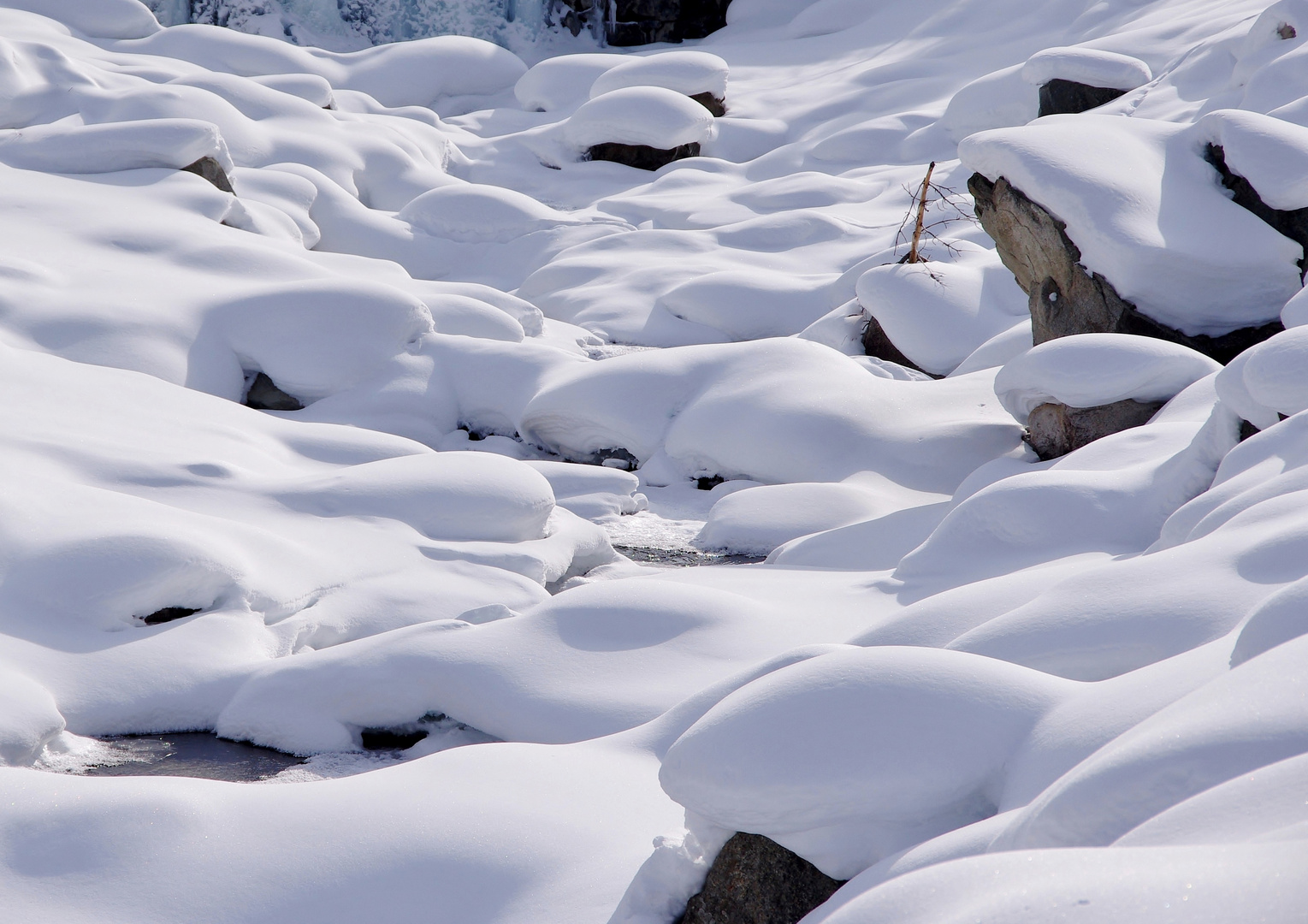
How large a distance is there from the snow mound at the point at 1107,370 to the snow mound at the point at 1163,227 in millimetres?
490

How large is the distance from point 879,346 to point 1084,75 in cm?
338

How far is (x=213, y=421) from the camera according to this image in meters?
4.42

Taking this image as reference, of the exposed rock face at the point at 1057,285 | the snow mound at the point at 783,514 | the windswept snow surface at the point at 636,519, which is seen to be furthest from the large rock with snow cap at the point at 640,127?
the snow mound at the point at 783,514

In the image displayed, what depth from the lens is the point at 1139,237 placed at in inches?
179

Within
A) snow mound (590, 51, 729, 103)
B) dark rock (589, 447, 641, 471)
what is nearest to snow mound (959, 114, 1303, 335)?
dark rock (589, 447, 641, 471)

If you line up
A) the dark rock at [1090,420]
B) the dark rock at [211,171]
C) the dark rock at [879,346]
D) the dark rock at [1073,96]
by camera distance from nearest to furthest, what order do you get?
the dark rock at [1090,420] → the dark rock at [879,346] → the dark rock at [211,171] → the dark rock at [1073,96]

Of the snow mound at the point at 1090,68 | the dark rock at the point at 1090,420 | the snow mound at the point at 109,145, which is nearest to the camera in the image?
the dark rock at the point at 1090,420

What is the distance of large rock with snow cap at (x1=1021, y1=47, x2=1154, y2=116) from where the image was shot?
8055 millimetres

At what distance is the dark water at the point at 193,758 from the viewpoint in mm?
2615

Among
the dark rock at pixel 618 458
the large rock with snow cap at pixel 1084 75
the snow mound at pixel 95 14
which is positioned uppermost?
the snow mound at pixel 95 14

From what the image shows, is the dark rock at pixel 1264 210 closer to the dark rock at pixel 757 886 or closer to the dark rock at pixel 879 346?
the dark rock at pixel 879 346

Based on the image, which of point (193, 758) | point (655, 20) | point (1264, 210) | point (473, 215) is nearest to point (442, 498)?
point (193, 758)

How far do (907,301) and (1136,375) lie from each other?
1931 mm

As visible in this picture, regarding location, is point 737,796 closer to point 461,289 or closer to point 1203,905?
point 1203,905
